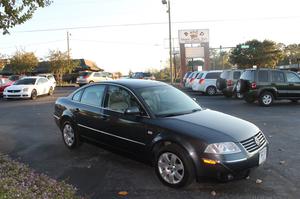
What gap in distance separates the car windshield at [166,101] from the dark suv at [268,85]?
995cm

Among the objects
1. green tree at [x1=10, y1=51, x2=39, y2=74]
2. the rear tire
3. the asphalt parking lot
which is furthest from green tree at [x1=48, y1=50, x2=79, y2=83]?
the asphalt parking lot

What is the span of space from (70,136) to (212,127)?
3.55 m

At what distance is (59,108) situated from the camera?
8062 millimetres

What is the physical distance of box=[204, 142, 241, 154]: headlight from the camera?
492 centimetres

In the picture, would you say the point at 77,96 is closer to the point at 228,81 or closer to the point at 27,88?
the point at 228,81

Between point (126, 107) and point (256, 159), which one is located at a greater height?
point (126, 107)

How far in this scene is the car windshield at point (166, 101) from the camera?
595 cm

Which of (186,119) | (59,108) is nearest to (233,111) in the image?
(59,108)

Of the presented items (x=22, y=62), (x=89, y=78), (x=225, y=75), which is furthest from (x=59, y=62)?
(x=225, y=75)

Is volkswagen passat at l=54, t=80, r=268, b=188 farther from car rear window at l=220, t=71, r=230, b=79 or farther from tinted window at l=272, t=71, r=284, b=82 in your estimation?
car rear window at l=220, t=71, r=230, b=79

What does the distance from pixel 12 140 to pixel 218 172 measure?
5978 millimetres

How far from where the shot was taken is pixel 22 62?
50.3 metres

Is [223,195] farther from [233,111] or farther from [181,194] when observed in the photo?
[233,111]

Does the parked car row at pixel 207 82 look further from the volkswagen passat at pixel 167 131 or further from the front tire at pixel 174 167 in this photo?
the front tire at pixel 174 167
